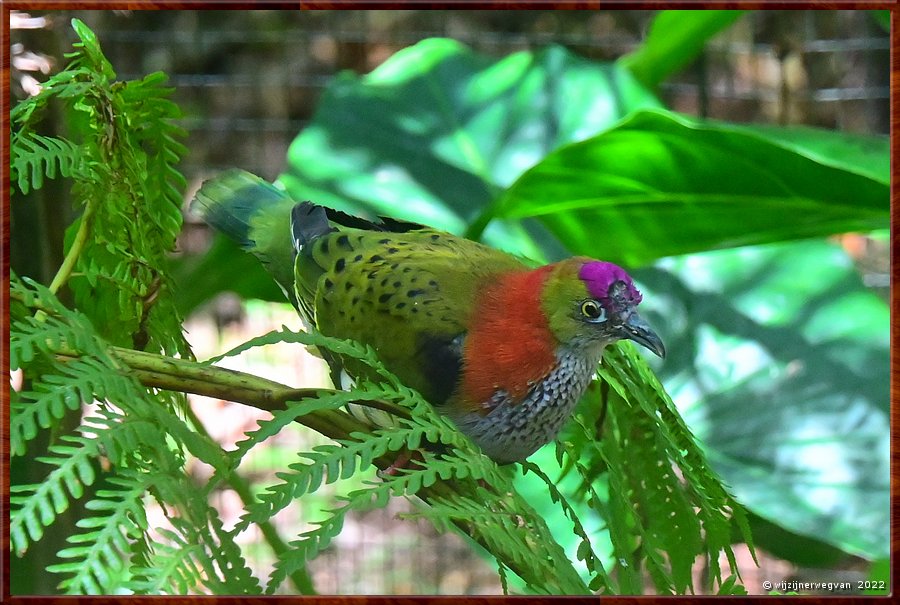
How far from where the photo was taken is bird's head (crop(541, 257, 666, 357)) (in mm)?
816

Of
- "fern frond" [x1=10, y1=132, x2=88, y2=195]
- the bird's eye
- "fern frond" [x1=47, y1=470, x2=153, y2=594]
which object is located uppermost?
"fern frond" [x1=10, y1=132, x2=88, y2=195]

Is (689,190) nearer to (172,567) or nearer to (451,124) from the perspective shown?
(451,124)

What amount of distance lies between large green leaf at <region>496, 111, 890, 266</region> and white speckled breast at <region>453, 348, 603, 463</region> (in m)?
0.27

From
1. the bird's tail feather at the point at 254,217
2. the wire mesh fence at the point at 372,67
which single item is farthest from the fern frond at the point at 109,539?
the wire mesh fence at the point at 372,67

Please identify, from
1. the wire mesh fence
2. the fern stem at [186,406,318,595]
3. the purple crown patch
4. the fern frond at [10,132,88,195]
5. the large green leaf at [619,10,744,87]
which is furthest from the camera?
the wire mesh fence

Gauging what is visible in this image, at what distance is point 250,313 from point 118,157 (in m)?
1.41

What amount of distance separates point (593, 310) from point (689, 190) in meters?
0.44

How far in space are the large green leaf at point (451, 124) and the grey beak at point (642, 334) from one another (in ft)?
2.61

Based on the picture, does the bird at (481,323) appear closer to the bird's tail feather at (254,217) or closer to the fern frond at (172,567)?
the bird's tail feather at (254,217)

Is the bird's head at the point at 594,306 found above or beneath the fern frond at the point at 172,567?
above

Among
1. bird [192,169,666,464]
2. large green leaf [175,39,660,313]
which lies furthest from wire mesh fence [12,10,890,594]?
bird [192,169,666,464]

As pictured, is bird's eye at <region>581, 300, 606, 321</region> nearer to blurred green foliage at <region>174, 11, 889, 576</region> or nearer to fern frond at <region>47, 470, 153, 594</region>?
blurred green foliage at <region>174, 11, 889, 576</region>

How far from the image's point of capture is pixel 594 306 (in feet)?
2.70

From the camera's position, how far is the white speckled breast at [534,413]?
0.85m
